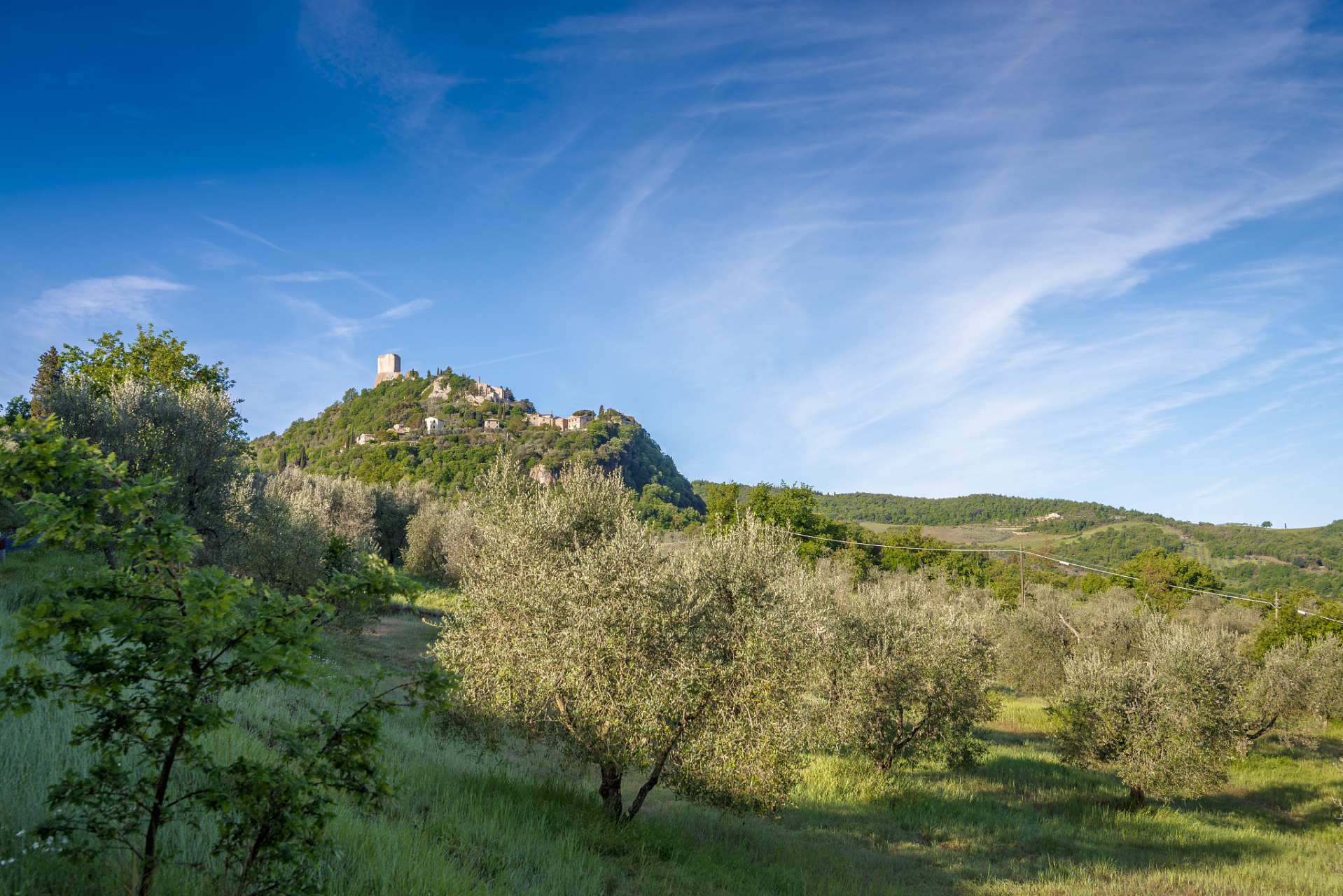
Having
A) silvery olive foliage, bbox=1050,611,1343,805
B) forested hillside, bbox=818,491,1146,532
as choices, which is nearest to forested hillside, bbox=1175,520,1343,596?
forested hillside, bbox=818,491,1146,532

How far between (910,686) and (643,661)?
11.4 metres

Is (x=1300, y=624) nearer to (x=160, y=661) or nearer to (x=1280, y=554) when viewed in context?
(x=160, y=661)

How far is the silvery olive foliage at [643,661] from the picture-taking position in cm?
1071

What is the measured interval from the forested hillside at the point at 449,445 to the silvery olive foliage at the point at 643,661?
79.9 meters

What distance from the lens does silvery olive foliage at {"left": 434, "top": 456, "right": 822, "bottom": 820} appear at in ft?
35.1

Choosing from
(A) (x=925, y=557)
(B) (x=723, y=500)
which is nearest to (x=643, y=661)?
(B) (x=723, y=500)

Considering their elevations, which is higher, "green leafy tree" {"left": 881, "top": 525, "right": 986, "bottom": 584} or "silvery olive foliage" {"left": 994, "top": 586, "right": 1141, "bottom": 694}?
"green leafy tree" {"left": 881, "top": 525, "right": 986, "bottom": 584}

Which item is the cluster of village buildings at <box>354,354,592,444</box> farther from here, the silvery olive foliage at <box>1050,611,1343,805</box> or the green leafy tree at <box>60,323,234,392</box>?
the silvery olive foliage at <box>1050,611,1343,805</box>

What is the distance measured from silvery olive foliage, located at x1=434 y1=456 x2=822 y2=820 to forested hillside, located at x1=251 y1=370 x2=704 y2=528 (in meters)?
79.9

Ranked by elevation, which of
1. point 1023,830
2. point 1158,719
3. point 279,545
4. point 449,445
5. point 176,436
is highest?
point 449,445

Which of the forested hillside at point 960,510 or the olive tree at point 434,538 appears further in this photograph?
the forested hillside at point 960,510

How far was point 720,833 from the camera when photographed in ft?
42.3

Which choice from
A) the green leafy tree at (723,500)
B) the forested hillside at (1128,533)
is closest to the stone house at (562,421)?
the forested hillside at (1128,533)

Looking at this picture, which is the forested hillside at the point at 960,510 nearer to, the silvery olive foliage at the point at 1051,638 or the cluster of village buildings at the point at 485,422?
the cluster of village buildings at the point at 485,422
